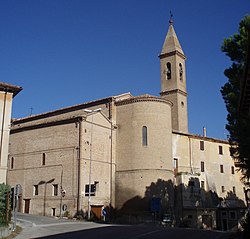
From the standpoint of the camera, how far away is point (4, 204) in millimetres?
19234

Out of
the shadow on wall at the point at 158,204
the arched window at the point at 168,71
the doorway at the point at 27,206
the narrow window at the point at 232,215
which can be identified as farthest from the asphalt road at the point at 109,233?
the arched window at the point at 168,71

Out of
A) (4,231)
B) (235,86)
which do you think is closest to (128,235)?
(4,231)

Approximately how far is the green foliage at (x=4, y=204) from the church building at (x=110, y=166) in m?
15.6

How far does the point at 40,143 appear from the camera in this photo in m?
39.5

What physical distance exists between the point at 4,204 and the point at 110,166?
70.1ft

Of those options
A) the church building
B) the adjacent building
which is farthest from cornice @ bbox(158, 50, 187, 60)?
the adjacent building

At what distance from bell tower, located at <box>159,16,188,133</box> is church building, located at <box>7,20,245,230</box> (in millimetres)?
4590

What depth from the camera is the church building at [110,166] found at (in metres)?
36.7

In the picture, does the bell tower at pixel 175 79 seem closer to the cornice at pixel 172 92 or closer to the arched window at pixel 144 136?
the cornice at pixel 172 92

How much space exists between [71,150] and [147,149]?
26.5 ft

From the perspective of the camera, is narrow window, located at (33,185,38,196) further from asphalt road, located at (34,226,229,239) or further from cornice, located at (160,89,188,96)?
cornice, located at (160,89,188,96)

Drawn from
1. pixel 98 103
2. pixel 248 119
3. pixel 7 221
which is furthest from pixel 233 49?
pixel 98 103

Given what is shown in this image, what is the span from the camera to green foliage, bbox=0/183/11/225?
18766mm

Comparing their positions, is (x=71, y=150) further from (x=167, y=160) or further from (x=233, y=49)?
(x=233, y=49)
